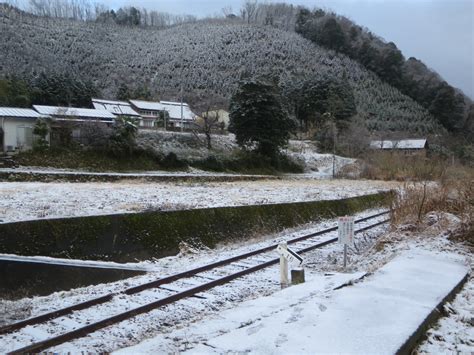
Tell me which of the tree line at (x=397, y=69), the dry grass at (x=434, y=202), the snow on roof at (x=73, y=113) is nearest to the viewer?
the dry grass at (x=434, y=202)

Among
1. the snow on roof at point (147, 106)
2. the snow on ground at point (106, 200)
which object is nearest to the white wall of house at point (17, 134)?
the snow on ground at point (106, 200)

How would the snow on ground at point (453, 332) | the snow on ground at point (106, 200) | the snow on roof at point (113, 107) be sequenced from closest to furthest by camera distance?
the snow on ground at point (453, 332), the snow on ground at point (106, 200), the snow on roof at point (113, 107)

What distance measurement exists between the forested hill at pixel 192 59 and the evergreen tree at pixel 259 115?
27.6 meters

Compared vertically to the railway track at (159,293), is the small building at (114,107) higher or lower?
higher

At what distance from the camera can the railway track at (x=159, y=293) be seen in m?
5.95

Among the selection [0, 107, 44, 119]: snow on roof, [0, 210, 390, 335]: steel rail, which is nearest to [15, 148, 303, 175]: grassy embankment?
[0, 107, 44, 119]: snow on roof

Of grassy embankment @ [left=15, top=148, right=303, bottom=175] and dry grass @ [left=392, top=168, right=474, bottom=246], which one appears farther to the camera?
grassy embankment @ [left=15, top=148, right=303, bottom=175]

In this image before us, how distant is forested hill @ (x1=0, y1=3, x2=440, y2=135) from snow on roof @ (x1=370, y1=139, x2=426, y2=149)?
15.6 metres

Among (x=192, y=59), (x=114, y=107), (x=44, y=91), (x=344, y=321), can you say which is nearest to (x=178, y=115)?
(x=114, y=107)

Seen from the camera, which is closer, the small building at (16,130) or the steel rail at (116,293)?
the steel rail at (116,293)

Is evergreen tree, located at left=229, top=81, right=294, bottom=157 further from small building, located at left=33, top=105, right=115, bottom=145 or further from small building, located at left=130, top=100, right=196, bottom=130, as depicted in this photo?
small building, located at left=130, top=100, right=196, bottom=130

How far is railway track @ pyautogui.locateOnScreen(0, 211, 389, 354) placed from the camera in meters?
5.95

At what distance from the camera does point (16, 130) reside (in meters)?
31.1

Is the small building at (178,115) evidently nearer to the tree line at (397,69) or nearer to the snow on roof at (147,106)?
the snow on roof at (147,106)
